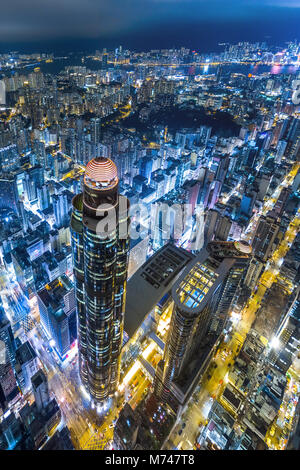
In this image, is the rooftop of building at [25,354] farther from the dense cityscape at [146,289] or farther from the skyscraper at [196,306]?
the skyscraper at [196,306]

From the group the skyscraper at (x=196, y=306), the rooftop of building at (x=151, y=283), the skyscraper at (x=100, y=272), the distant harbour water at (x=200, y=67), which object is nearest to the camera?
the skyscraper at (x=100, y=272)

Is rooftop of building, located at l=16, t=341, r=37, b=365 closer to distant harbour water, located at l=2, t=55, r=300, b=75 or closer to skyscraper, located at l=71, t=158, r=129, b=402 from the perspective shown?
skyscraper, located at l=71, t=158, r=129, b=402

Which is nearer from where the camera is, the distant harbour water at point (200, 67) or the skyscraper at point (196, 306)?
the skyscraper at point (196, 306)

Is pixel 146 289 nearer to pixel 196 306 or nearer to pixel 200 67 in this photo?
pixel 196 306

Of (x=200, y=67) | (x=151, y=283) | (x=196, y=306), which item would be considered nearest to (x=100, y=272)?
(x=196, y=306)

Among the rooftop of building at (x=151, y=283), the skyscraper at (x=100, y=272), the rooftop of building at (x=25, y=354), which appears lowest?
the rooftop of building at (x=25, y=354)

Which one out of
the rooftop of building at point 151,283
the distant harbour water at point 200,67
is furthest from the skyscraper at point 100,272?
the distant harbour water at point 200,67
